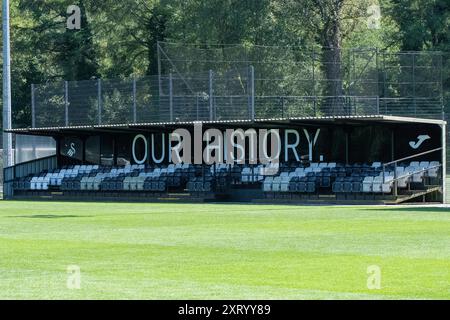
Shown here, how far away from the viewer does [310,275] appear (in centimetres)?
1449

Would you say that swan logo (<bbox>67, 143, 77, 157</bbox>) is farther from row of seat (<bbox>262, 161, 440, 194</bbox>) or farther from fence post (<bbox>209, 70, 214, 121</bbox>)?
row of seat (<bbox>262, 161, 440, 194</bbox>)

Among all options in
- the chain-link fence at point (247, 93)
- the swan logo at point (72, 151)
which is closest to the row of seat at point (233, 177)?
the swan logo at point (72, 151)

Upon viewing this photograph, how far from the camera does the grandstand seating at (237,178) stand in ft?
129

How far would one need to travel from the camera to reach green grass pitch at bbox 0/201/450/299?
1295 centimetres

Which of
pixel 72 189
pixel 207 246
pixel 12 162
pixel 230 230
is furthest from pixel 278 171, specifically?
pixel 207 246

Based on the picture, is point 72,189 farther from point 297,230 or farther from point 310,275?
point 310,275

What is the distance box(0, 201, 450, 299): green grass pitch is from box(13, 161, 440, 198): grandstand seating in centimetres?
907

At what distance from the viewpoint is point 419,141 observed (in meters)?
40.8

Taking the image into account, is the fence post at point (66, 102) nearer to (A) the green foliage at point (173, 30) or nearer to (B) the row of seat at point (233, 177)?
(B) the row of seat at point (233, 177)

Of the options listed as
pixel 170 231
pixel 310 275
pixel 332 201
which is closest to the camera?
pixel 310 275

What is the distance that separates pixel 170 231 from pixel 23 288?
34.1 ft

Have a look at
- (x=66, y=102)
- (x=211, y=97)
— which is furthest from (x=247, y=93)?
(x=66, y=102)

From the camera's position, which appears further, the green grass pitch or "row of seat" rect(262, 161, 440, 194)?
"row of seat" rect(262, 161, 440, 194)

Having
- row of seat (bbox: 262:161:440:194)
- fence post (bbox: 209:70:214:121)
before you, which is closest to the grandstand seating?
row of seat (bbox: 262:161:440:194)
